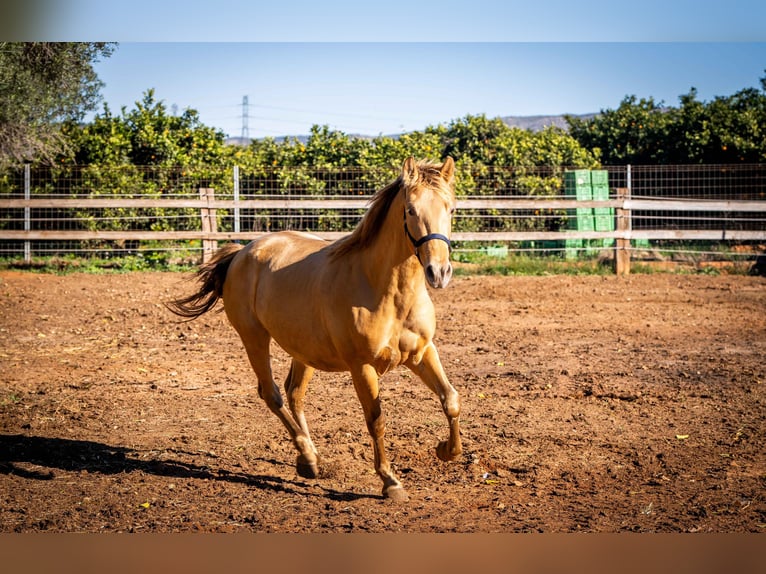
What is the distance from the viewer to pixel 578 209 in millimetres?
15758

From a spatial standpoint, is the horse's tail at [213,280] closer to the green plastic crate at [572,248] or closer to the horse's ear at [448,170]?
the horse's ear at [448,170]

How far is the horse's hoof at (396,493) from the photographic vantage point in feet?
13.4

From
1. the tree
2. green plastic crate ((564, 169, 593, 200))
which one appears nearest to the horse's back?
the tree

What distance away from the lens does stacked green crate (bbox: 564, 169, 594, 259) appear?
593 inches

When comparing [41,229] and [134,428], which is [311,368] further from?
[41,229]

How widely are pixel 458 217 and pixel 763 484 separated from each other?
11.1 meters

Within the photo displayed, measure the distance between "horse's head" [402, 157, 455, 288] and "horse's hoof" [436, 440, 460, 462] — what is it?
3.84ft

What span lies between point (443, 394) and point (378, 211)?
3.65 feet

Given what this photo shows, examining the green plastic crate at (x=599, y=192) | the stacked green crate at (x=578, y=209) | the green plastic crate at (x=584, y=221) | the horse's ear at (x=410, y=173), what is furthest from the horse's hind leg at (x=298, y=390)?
the green plastic crate at (x=599, y=192)

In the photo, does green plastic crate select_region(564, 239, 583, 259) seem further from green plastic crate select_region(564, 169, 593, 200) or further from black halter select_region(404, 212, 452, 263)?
black halter select_region(404, 212, 452, 263)

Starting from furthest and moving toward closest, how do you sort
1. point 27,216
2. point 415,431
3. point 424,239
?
point 27,216, point 415,431, point 424,239

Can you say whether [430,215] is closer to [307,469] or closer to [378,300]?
[378,300]

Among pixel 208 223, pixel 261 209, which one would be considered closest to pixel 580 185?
pixel 261 209

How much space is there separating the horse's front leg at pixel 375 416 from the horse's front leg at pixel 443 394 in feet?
0.90
